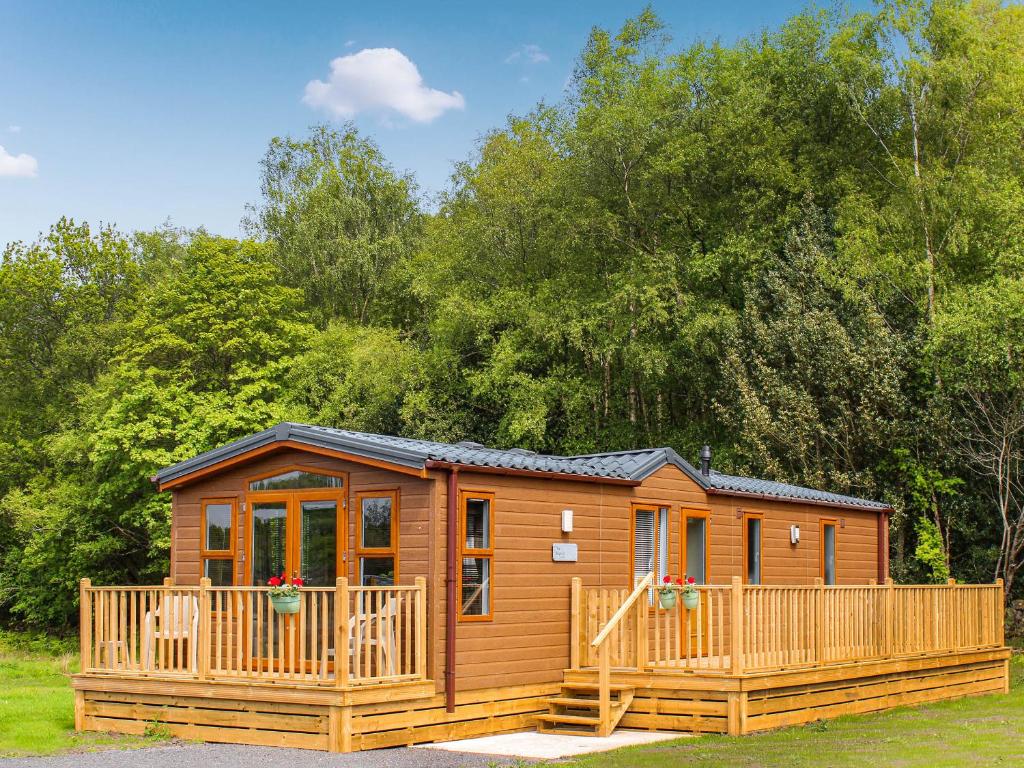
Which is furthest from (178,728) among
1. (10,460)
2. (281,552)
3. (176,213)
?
(176,213)

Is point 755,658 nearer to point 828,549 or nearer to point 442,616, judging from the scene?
point 442,616

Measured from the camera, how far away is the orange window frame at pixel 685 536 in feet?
45.7

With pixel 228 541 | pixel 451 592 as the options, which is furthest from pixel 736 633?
pixel 228 541

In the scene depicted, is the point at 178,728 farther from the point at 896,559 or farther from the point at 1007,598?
the point at 1007,598

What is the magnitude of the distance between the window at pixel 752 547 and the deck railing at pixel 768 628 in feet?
2.20

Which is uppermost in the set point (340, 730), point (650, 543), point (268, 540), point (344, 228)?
point (344, 228)

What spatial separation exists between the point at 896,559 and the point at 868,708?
949 centimetres

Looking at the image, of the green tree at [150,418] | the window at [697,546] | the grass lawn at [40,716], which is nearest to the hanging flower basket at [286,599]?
the grass lawn at [40,716]

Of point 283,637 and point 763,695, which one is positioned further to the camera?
point 763,695

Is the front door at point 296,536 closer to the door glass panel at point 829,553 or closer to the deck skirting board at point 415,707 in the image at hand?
the deck skirting board at point 415,707

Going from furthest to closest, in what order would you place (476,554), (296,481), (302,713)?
(296,481) < (476,554) < (302,713)

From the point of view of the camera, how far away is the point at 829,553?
1670cm

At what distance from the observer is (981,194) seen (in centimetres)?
Answer: 2236

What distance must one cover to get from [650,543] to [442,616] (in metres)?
3.49
